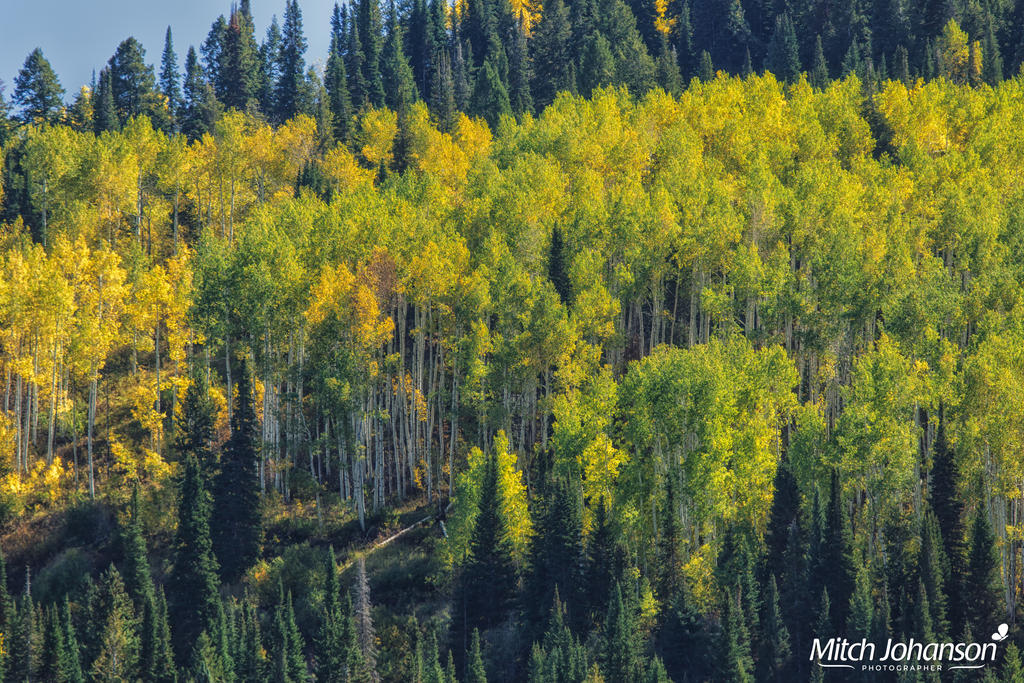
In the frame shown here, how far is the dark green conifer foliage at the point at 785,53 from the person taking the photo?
13300 centimetres

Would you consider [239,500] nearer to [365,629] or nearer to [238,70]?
[365,629]

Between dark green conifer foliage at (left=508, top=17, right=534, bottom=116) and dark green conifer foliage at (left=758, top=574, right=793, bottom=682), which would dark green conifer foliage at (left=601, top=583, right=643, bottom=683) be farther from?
dark green conifer foliage at (left=508, top=17, right=534, bottom=116)

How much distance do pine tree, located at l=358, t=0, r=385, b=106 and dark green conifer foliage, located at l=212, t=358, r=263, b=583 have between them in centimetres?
7099

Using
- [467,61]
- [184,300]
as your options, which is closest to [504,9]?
[467,61]

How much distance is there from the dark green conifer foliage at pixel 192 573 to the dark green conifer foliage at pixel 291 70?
72.6 meters

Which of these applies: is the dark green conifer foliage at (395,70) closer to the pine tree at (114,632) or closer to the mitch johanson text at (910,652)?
the pine tree at (114,632)

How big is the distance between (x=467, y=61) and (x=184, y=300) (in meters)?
77.2

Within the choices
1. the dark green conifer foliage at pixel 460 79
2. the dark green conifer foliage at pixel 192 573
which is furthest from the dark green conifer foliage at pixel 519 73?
the dark green conifer foliage at pixel 192 573

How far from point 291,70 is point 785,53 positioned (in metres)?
54.6

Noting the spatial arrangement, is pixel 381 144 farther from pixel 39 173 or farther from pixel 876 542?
pixel 876 542

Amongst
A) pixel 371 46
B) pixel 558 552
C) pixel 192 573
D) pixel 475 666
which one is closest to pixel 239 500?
pixel 192 573

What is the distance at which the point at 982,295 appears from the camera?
67.2 metres

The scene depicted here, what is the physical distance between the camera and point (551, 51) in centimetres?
13875

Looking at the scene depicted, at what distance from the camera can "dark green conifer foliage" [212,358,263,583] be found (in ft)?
221
